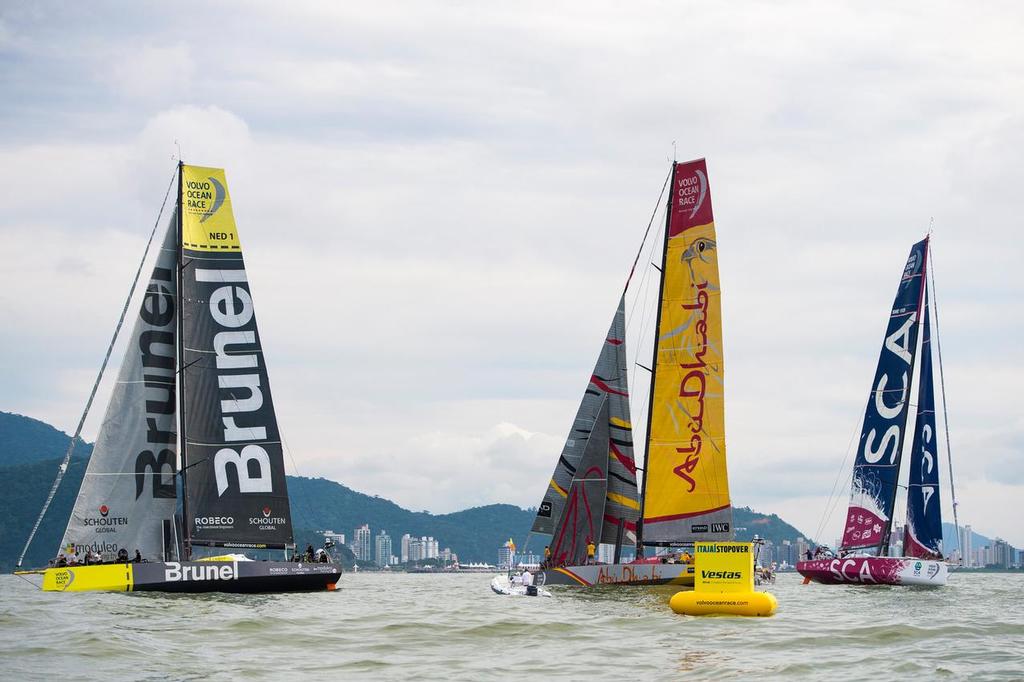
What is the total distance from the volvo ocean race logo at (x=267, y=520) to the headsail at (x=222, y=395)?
0.11 feet

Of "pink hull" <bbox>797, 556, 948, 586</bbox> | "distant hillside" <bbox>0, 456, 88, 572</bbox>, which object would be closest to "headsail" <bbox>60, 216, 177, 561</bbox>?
"pink hull" <bbox>797, 556, 948, 586</bbox>

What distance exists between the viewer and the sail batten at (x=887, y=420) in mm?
62562

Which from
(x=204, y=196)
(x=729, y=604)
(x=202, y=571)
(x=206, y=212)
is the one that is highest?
(x=204, y=196)

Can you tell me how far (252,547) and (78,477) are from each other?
156 meters

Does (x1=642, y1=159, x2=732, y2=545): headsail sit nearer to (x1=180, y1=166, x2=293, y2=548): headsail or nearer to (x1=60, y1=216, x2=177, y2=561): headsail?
(x1=180, y1=166, x2=293, y2=548): headsail

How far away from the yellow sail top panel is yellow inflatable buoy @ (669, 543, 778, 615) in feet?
70.0

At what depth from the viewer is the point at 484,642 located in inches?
1085

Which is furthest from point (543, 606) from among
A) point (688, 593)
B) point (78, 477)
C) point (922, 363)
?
point (78, 477)

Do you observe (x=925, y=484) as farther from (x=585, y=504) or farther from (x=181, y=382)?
(x=181, y=382)

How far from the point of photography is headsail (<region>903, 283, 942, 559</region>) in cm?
6397

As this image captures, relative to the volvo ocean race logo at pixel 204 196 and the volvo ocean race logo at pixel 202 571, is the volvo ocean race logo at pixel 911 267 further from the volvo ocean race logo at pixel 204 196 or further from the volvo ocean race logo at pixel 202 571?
the volvo ocean race logo at pixel 202 571

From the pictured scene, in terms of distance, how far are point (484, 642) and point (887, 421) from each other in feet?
132

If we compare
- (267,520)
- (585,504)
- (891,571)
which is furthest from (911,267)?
(267,520)

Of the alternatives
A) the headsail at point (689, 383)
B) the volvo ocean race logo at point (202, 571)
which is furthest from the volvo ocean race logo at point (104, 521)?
the headsail at point (689, 383)
